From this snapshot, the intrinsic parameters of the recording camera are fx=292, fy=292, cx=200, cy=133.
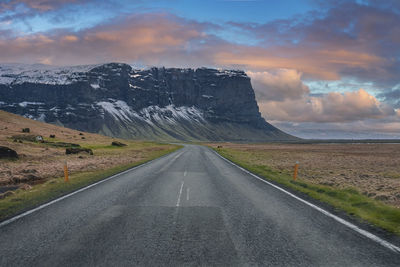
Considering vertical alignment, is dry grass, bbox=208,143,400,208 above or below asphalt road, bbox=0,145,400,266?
below

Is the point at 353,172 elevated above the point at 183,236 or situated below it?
below

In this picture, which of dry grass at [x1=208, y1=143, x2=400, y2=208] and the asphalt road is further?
dry grass at [x1=208, y1=143, x2=400, y2=208]

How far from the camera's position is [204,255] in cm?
588

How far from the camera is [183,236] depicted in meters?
7.06

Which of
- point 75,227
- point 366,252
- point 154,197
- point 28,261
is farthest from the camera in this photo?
point 154,197

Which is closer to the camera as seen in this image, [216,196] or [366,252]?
[366,252]

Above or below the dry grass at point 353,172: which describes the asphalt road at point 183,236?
above

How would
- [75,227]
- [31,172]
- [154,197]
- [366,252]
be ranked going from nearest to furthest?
[366,252], [75,227], [154,197], [31,172]

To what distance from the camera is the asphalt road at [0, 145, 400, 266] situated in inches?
225

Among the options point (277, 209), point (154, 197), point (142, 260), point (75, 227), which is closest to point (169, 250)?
point (142, 260)

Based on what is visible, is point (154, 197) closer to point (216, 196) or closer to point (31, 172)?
point (216, 196)

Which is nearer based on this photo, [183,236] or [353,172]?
[183,236]

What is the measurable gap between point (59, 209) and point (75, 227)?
8.65 feet

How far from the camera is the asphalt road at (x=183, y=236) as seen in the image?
5707 mm
